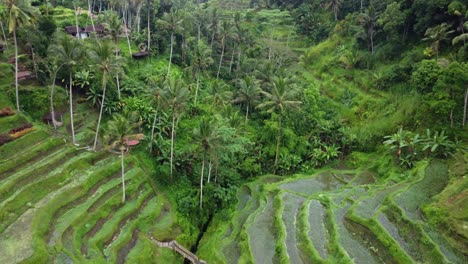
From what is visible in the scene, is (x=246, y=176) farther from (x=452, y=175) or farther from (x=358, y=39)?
(x=358, y=39)

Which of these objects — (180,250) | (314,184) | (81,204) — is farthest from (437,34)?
(81,204)

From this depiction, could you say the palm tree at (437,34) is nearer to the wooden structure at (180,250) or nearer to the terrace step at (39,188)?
the wooden structure at (180,250)

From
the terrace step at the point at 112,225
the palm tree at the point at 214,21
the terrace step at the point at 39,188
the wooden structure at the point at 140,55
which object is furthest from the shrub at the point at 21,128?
the palm tree at the point at 214,21

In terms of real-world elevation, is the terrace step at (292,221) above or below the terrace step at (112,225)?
above

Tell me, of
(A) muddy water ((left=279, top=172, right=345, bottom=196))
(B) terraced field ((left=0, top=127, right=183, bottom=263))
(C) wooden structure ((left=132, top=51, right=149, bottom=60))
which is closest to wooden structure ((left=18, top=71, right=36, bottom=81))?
(B) terraced field ((left=0, top=127, right=183, bottom=263))

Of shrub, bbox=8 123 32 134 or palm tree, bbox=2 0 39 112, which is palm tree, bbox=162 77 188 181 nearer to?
shrub, bbox=8 123 32 134

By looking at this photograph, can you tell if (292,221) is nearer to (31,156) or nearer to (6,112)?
(31,156)
